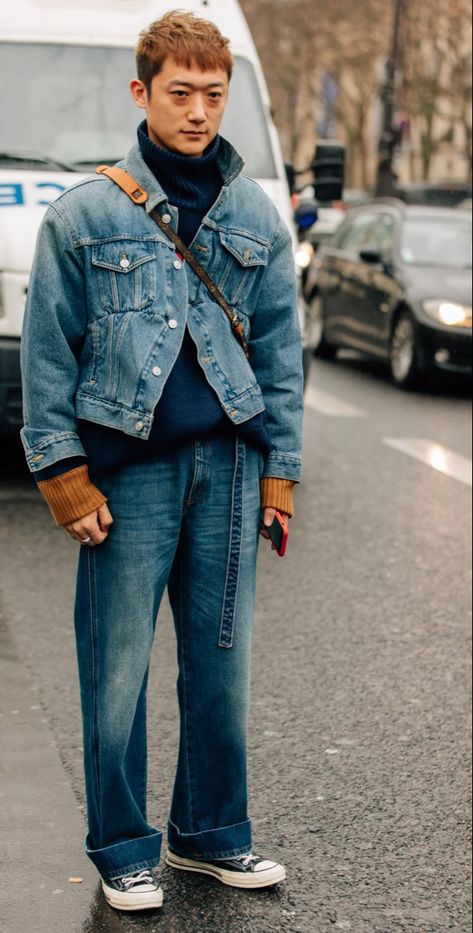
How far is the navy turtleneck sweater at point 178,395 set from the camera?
312cm

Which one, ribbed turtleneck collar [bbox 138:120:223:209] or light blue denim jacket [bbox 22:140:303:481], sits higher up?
ribbed turtleneck collar [bbox 138:120:223:209]

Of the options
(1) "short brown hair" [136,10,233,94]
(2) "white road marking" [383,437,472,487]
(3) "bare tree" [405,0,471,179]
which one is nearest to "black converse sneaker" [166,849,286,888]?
(1) "short brown hair" [136,10,233,94]

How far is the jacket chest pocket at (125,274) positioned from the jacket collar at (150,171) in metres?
0.09

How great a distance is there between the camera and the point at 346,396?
41.8ft

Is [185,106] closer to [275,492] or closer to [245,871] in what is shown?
[275,492]

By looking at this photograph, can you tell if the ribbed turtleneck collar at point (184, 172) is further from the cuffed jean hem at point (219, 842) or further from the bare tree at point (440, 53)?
the bare tree at point (440, 53)

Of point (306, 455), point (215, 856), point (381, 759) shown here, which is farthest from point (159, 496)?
point (306, 455)

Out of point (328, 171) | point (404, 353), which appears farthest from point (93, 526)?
point (404, 353)

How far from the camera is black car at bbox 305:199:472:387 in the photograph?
12766 millimetres

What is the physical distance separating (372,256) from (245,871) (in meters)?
10.7

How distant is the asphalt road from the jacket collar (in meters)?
1.51

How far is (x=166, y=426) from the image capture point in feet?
10.3

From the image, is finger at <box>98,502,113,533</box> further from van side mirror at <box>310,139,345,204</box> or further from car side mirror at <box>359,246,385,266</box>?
car side mirror at <box>359,246,385,266</box>

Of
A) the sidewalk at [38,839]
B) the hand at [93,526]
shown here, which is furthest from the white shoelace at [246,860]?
the hand at [93,526]
